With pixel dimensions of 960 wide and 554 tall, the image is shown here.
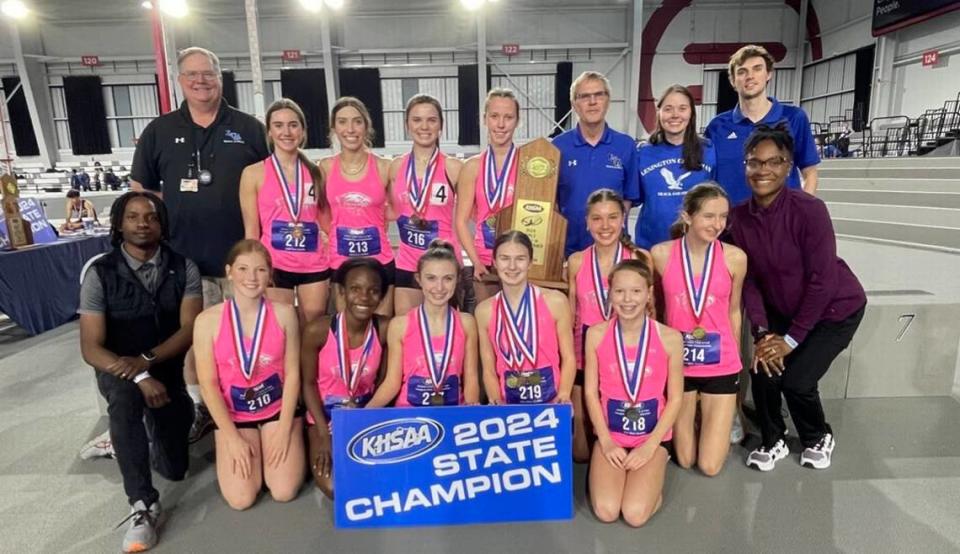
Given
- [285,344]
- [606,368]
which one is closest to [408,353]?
[285,344]

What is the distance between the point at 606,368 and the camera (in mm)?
1966

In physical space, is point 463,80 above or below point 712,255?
above

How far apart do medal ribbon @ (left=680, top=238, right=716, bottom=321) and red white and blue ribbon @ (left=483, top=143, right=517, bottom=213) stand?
81cm

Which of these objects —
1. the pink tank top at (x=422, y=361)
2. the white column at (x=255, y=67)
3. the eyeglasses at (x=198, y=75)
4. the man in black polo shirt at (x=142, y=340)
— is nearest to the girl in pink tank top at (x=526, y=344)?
the pink tank top at (x=422, y=361)

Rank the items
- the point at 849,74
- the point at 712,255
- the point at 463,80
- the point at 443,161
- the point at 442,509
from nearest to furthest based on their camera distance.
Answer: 1. the point at 442,509
2. the point at 712,255
3. the point at 443,161
4. the point at 849,74
5. the point at 463,80

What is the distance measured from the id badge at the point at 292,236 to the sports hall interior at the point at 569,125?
3.17 ft

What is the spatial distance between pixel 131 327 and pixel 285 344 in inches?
23.0

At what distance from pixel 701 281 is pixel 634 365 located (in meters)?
0.47

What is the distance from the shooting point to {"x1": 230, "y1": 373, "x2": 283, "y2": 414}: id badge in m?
1.99

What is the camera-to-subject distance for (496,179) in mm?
2414

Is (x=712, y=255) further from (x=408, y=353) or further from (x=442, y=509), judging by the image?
(x=442, y=509)

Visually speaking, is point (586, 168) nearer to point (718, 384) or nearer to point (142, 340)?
point (718, 384)

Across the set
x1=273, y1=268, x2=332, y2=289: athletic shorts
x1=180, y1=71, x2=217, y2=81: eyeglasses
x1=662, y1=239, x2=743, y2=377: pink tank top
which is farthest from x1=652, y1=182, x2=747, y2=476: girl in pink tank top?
x1=180, y1=71, x2=217, y2=81: eyeglasses

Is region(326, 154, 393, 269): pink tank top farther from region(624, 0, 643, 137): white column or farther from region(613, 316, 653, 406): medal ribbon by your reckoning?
region(624, 0, 643, 137): white column
